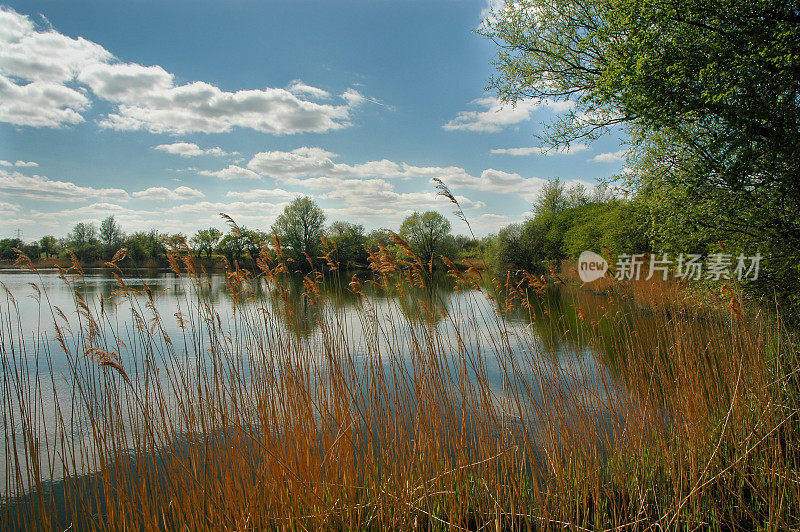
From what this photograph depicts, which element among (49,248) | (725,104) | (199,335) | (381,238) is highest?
(725,104)

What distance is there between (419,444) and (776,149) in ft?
29.1

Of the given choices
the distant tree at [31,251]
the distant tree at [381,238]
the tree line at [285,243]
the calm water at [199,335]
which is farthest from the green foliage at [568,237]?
the distant tree at [31,251]

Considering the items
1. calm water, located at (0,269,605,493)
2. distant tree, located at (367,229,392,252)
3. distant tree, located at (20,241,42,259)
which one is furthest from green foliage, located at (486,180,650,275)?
distant tree, located at (20,241,42,259)

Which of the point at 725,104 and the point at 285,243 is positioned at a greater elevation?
the point at 725,104

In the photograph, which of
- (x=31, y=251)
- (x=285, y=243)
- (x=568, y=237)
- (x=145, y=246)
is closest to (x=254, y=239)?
(x=285, y=243)

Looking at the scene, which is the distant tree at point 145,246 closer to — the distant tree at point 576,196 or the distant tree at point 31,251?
→ the distant tree at point 31,251

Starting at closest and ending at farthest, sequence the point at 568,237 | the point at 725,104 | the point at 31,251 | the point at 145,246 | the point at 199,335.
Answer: the point at 199,335 → the point at 145,246 → the point at 725,104 → the point at 31,251 → the point at 568,237

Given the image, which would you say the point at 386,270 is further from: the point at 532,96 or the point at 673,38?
the point at 532,96

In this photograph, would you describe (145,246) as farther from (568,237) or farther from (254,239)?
(568,237)

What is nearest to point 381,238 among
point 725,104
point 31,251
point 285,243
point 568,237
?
point 285,243

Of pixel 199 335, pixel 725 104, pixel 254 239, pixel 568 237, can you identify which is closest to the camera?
pixel 254 239

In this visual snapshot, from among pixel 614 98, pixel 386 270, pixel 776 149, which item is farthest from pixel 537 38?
pixel 386 270

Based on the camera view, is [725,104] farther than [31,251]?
No

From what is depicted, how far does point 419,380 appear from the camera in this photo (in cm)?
314
